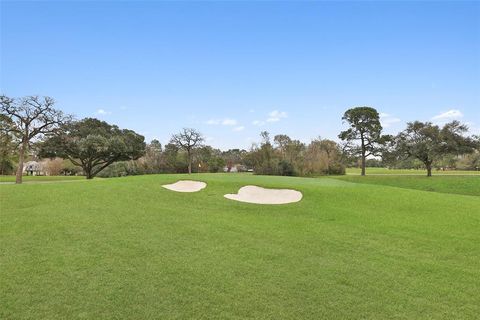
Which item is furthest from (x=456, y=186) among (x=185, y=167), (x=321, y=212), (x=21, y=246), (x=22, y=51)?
(x=185, y=167)

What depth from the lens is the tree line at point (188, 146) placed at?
2545 cm

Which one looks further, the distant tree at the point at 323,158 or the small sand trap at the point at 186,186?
the distant tree at the point at 323,158

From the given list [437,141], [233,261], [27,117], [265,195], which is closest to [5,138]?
[27,117]

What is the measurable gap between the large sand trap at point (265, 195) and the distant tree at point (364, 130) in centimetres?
2734

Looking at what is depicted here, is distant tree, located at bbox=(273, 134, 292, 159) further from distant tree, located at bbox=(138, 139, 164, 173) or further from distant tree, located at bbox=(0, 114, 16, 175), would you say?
distant tree, located at bbox=(0, 114, 16, 175)

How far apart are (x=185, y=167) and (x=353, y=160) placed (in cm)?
2541

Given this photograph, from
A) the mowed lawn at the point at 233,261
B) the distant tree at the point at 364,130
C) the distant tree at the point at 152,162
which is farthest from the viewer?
the distant tree at the point at 152,162

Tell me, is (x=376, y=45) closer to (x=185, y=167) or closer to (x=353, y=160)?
(x=353, y=160)

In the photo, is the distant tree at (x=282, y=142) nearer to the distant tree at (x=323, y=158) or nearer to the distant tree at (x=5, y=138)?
the distant tree at (x=323, y=158)

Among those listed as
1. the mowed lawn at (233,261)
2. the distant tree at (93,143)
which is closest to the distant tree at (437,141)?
the mowed lawn at (233,261)

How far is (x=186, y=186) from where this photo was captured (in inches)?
526

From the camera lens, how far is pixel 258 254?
6.02 metres

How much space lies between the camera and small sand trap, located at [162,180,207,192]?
12676 mm

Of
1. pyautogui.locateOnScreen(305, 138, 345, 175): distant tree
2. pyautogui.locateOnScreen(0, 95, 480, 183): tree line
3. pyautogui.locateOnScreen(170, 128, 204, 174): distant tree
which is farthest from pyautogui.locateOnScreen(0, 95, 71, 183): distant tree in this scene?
pyautogui.locateOnScreen(305, 138, 345, 175): distant tree
